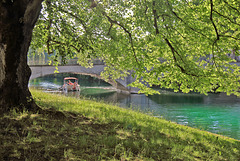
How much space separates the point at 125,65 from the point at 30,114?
15.7 feet

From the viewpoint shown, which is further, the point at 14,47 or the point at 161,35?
the point at 161,35

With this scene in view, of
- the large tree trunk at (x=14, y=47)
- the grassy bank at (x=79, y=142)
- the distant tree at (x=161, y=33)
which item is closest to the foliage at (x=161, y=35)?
the distant tree at (x=161, y=33)

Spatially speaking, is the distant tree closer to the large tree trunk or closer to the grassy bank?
the large tree trunk

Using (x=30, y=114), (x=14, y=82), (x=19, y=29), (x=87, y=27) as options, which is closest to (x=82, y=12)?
(x=87, y=27)

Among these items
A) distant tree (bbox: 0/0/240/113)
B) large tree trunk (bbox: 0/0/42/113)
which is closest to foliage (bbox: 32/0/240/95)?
distant tree (bbox: 0/0/240/113)

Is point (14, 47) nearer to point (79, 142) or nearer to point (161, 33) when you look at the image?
point (79, 142)

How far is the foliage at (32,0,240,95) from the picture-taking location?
807 cm

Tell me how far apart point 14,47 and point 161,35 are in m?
4.84

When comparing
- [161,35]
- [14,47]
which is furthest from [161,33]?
[14,47]

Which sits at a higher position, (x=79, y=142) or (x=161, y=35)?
(x=161, y=35)

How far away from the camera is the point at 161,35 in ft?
26.2

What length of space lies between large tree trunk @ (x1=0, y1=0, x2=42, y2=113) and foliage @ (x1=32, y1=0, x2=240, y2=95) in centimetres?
205

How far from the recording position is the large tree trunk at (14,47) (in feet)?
18.6

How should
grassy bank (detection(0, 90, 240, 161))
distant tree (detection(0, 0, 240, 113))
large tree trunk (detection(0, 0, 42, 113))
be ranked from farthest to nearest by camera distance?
distant tree (detection(0, 0, 240, 113)) → large tree trunk (detection(0, 0, 42, 113)) → grassy bank (detection(0, 90, 240, 161))
